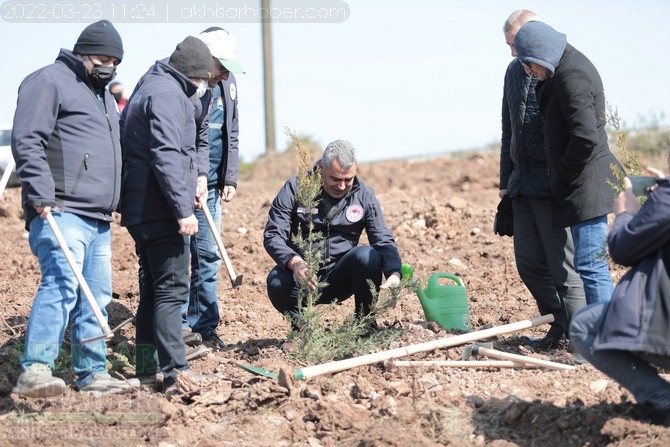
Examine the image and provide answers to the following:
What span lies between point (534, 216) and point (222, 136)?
7.56ft

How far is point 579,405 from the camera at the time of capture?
4770 millimetres

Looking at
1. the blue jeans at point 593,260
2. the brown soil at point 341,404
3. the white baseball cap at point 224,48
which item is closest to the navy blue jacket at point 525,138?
the blue jeans at point 593,260

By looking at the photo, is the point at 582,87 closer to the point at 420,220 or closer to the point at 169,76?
the point at 169,76

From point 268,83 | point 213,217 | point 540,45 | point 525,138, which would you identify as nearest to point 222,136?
point 213,217

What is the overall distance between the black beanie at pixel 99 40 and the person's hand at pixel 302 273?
1.72m

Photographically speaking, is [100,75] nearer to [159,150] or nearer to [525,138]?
[159,150]

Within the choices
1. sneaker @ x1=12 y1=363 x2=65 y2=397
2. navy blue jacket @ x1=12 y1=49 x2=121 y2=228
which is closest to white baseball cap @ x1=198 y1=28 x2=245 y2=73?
navy blue jacket @ x1=12 y1=49 x2=121 y2=228

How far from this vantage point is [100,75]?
5387mm

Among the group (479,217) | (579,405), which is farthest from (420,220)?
(579,405)

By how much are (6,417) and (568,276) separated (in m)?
3.51

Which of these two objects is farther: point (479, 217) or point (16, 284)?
point (479, 217)

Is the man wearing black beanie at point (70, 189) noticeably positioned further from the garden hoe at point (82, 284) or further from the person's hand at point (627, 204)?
the person's hand at point (627, 204)

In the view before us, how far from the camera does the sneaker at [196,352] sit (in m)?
6.11

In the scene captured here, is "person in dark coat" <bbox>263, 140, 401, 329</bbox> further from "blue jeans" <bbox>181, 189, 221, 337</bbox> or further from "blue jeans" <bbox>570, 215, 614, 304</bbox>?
"blue jeans" <bbox>570, 215, 614, 304</bbox>
